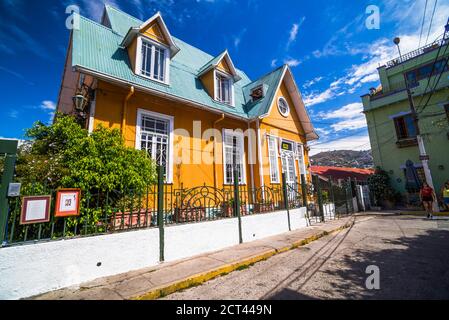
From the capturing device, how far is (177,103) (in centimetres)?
856

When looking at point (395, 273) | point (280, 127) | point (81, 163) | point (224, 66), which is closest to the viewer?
point (395, 273)

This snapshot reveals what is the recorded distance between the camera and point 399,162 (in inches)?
679

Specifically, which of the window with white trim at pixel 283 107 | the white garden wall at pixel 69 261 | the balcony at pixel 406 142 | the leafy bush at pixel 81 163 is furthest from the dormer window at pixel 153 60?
the balcony at pixel 406 142

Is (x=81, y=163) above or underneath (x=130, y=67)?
underneath

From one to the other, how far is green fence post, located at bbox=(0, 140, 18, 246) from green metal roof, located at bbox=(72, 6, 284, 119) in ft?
10.8

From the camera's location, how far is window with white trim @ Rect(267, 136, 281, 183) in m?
11.3

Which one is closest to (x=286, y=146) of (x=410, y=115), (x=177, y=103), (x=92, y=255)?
(x=177, y=103)

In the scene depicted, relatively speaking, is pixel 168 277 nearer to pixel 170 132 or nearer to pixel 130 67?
pixel 170 132

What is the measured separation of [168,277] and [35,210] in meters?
2.56

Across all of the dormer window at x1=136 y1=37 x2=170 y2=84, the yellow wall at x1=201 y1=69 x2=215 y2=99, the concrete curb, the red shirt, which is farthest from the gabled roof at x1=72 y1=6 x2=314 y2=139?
the red shirt

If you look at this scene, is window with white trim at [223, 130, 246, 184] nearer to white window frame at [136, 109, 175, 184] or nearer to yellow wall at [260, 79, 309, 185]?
yellow wall at [260, 79, 309, 185]

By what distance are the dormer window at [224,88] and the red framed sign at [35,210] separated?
27.7 feet
